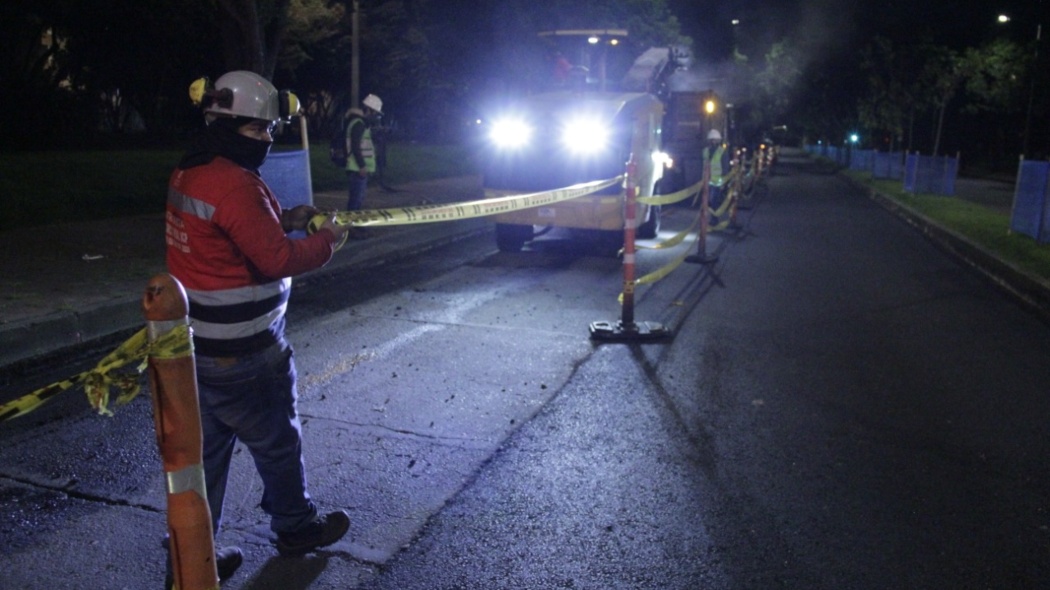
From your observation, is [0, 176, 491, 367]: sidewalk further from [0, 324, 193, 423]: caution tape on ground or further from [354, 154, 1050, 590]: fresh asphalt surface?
[0, 324, 193, 423]: caution tape on ground

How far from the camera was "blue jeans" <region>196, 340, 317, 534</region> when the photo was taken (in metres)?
3.17

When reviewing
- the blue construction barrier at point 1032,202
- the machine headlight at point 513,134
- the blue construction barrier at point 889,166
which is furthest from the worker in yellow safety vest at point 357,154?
the blue construction barrier at point 889,166

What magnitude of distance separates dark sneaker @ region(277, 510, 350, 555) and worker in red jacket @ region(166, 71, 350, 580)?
364 mm

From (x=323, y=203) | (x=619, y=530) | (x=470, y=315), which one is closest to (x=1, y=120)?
(x=323, y=203)

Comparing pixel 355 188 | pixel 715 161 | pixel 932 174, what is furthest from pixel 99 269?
pixel 932 174

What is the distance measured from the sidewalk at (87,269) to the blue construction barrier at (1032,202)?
904 centimetres

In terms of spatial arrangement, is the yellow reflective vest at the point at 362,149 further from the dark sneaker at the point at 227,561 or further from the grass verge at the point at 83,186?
the dark sneaker at the point at 227,561

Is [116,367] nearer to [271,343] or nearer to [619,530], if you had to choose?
[271,343]

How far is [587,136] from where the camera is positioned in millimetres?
12055

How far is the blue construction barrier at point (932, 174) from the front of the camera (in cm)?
2511

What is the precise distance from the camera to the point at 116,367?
7.68 ft

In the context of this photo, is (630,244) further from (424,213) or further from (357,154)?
(357,154)

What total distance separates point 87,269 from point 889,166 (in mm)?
31638

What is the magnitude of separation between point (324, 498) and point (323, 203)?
507 inches
